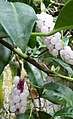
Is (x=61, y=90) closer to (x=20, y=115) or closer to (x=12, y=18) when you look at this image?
(x=20, y=115)

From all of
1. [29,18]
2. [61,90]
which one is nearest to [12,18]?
[29,18]

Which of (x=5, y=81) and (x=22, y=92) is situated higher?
(x=22, y=92)

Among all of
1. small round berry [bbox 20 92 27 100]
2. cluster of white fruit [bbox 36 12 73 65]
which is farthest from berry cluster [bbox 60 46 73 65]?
small round berry [bbox 20 92 27 100]

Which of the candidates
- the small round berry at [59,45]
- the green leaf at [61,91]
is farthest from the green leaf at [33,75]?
the small round berry at [59,45]

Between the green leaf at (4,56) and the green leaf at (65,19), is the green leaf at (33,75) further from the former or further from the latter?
the green leaf at (65,19)

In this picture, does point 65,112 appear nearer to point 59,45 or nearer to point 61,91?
point 61,91

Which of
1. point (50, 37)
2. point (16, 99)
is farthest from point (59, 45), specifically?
point (16, 99)

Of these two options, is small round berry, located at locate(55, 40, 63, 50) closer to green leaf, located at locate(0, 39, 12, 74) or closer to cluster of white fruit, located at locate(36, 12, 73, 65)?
cluster of white fruit, located at locate(36, 12, 73, 65)
